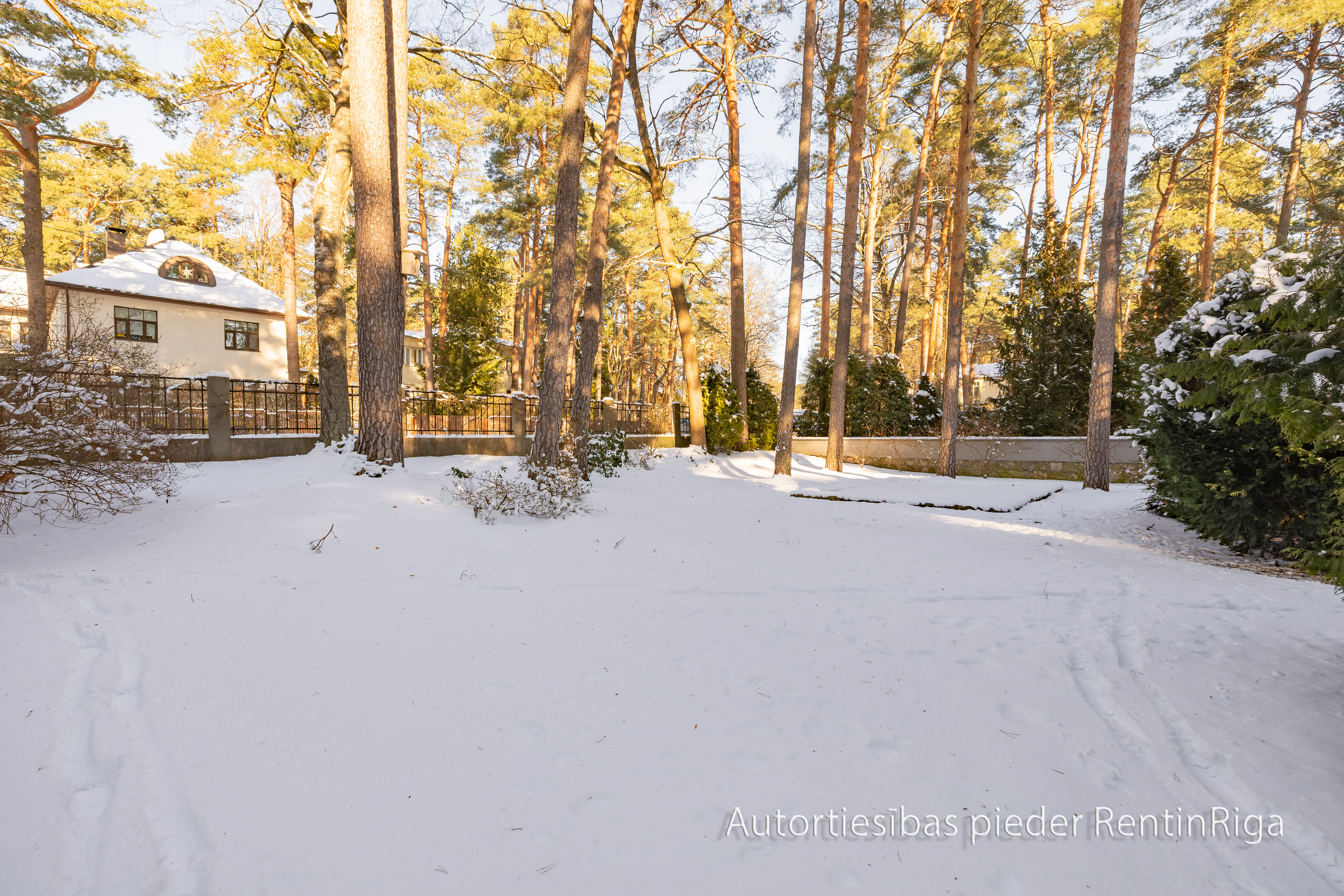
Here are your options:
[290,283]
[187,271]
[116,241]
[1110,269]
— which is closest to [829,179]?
[1110,269]

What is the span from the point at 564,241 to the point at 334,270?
4.79 metres

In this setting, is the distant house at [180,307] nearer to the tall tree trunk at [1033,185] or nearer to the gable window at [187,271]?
the gable window at [187,271]

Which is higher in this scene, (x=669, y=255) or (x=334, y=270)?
(x=669, y=255)

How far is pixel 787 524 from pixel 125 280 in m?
25.6

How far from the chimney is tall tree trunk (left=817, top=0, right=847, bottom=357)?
26499mm

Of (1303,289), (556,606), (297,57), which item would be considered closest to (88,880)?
(556,606)

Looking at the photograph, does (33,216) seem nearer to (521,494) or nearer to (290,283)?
(290,283)

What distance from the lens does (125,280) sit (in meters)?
20.2

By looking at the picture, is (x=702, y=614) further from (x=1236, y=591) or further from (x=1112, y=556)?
(x=1112, y=556)

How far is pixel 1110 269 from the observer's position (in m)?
9.59

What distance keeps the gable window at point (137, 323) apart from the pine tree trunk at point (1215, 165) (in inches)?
1315

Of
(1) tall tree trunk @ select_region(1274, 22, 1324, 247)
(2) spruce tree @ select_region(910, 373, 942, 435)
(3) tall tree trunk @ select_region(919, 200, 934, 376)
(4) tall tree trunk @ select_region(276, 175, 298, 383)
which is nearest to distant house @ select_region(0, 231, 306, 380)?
(4) tall tree trunk @ select_region(276, 175, 298, 383)

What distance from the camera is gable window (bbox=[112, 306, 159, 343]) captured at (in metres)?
→ 19.9

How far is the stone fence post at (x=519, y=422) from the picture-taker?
13.4m
